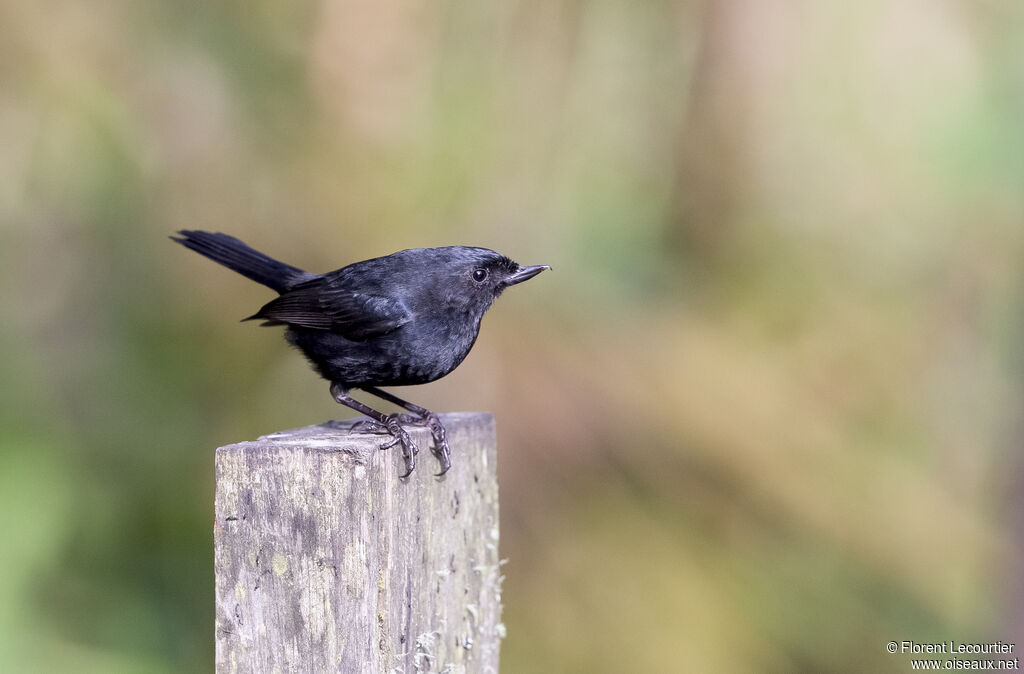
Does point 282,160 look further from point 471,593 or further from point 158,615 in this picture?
point 471,593

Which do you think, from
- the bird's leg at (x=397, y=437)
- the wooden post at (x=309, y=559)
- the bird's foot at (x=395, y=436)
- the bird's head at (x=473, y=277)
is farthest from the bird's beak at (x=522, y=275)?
the wooden post at (x=309, y=559)

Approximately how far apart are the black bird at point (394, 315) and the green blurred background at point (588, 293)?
1390 mm

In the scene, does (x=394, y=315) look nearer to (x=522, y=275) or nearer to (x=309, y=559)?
(x=522, y=275)

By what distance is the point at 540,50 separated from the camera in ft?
16.0

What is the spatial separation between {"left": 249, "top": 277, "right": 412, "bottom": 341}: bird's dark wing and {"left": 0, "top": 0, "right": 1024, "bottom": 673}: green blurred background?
1361 millimetres

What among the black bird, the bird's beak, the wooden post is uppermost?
the bird's beak

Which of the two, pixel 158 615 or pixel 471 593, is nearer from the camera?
pixel 471 593

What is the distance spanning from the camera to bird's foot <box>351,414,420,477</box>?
216cm

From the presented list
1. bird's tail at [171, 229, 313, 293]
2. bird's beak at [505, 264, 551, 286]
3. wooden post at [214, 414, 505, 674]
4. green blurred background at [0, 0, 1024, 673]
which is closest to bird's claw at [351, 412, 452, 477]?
wooden post at [214, 414, 505, 674]

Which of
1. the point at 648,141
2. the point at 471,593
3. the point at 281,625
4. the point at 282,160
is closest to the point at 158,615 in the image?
the point at 282,160

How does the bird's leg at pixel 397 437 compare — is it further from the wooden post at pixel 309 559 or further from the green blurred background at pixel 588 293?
the green blurred background at pixel 588 293

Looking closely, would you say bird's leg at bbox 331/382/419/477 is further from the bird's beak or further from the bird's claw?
the bird's beak

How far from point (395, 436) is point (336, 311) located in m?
0.94

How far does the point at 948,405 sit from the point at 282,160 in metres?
3.40
